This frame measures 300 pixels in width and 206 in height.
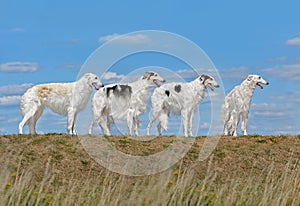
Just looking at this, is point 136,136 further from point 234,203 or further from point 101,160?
point 234,203

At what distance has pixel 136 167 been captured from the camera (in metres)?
17.9

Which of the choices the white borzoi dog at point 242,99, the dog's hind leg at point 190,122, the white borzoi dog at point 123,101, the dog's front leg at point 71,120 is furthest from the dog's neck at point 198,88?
the dog's front leg at point 71,120

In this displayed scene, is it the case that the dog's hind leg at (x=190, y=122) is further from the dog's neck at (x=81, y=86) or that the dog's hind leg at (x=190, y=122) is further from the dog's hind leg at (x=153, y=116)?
the dog's neck at (x=81, y=86)

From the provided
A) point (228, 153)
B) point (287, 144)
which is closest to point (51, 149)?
point (228, 153)

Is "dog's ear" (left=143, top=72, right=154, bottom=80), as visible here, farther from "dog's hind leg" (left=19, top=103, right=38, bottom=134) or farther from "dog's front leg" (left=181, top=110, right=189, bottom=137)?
"dog's hind leg" (left=19, top=103, right=38, bottom=134)

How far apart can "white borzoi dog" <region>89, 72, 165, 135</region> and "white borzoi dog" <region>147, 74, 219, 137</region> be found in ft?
1.53

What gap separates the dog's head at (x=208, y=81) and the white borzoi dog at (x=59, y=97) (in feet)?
11.5

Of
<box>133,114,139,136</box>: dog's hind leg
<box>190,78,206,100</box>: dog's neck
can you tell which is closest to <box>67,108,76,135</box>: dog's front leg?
<box>133,114,139,136</box>: dog's hind leg

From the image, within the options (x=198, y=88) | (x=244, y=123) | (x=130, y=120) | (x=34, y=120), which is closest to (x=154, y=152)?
(x=130, y=120)

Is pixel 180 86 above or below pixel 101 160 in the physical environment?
above

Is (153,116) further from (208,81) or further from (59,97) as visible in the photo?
(59,97)

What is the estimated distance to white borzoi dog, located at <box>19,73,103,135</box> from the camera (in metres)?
21.8

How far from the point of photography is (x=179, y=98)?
21.6 meters

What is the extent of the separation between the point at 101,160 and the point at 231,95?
7.55 metres
